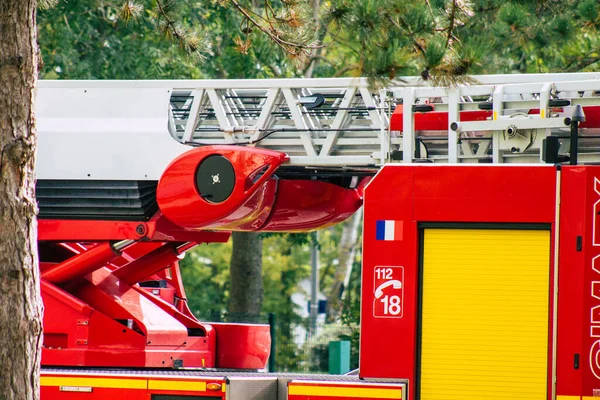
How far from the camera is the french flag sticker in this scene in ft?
25.7

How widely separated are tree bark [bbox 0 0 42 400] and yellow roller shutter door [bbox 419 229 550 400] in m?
2.88

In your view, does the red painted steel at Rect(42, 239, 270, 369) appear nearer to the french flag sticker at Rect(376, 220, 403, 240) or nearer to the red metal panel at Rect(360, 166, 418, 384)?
the red metal panel at Rect(360, 166, 418, 384)

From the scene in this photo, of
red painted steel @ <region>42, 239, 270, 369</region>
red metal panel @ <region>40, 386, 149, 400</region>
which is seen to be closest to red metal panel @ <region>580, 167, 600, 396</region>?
red metal panel @ <region>40, 386, 149, 400</region>

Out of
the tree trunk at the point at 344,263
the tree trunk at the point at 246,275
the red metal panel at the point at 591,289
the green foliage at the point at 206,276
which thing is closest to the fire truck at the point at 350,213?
the red metal panel at the point at 591,289

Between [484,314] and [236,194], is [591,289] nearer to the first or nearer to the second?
[484,314]

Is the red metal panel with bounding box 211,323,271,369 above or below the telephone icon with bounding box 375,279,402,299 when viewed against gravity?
below

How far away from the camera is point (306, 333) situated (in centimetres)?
1866

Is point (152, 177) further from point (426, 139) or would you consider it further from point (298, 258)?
point (298, 258)

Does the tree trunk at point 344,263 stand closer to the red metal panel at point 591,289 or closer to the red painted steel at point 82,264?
the red painted steel at point 82,264

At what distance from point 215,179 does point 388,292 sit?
5.76ft

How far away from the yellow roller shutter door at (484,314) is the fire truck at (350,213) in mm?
14

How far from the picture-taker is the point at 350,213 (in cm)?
1020

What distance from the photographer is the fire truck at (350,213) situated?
7527 millimetres

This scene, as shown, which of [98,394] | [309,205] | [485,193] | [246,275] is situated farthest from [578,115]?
[246,275]
